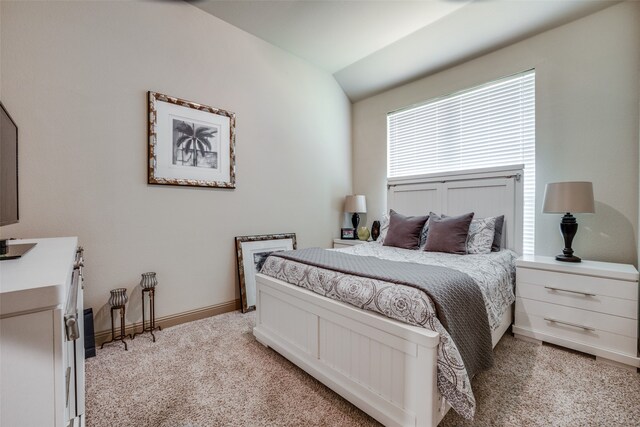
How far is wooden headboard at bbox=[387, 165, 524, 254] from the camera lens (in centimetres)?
275

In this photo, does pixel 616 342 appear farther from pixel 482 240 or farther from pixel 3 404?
pixel 3 404

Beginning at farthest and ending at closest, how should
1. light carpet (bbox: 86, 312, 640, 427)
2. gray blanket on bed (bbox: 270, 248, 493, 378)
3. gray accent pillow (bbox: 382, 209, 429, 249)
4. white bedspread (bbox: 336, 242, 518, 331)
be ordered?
gray accent pillow (bbox: 382, 209, 429, 249), white bedspread (bbox: 336, 242, 518, 331), light carpet (bbox: 86, 312, 640, 427), gray blanket on bed (bbox: 270, 248, 493, 378)

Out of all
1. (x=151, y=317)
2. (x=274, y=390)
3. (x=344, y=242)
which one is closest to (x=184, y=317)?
(x=151, y=317)

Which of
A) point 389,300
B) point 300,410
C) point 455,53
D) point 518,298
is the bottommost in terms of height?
point 300,410

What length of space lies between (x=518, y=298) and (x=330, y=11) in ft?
10.2

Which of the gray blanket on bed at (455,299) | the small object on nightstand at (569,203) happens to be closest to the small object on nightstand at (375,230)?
the small object on nightstand at (569,203)

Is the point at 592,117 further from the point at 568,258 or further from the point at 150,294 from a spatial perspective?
the point at 150,294

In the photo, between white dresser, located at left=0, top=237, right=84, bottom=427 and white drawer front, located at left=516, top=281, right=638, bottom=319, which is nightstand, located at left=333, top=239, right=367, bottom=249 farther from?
white dresser, located at left=0, top=237, right=84, bottom=427

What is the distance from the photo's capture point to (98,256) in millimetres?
2195

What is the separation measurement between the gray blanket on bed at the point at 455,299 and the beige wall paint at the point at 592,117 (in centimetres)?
165

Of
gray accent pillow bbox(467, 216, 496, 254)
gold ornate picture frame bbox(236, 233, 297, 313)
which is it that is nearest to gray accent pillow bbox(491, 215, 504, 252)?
gray accent pillow bbox(467, 216, 496, 254)

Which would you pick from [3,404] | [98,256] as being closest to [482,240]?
[3,404]

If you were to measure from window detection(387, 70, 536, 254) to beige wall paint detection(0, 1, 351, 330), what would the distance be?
1401 millimetres

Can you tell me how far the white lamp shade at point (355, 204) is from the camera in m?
3.89
